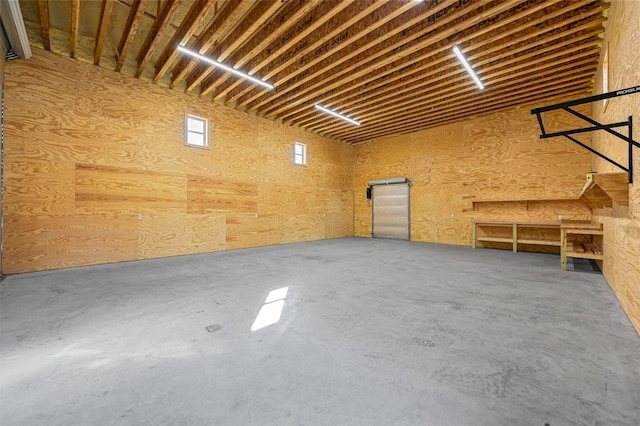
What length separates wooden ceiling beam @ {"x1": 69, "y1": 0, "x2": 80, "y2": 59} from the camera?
12.0 ft

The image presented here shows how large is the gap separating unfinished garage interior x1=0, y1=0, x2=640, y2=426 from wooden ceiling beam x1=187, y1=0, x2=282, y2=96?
0.08 metres

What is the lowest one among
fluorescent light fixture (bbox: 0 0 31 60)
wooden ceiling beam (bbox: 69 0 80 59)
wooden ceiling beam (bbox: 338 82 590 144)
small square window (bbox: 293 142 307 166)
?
small square window (bbox: 293 142 307 166)

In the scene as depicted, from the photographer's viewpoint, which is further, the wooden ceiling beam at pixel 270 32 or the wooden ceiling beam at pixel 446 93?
the wooden ceiling beam at pixel 446 93

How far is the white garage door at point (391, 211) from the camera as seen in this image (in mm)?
9203

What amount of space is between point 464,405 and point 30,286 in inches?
202

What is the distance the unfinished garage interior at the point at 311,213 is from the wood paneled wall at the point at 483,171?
5 cm

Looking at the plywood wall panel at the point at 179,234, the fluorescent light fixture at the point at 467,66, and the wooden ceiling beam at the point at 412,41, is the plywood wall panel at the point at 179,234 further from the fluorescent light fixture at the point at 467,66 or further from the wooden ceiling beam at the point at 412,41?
the fluorescent light fixture at the point at 467,66

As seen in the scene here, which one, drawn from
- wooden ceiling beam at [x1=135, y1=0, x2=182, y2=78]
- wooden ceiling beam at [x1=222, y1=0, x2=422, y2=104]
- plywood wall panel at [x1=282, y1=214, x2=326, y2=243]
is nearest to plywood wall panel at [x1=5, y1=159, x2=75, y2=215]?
wooden ceiling beam at [x1=135, y1=0, x2=182, y2=78]

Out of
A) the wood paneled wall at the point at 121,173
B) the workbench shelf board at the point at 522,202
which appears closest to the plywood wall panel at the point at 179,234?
the wood paneled wall at the point at 121,173

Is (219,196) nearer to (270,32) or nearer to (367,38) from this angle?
(270,32)

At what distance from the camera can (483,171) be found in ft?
24.7

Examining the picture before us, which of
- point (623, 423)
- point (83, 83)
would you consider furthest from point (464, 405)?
point (83, 83)

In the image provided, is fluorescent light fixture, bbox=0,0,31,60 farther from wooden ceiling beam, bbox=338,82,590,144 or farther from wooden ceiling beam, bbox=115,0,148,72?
wooden ceiling beam, bbox=338,82,590,144

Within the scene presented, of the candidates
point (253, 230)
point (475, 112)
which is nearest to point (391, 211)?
point (475, 112)
